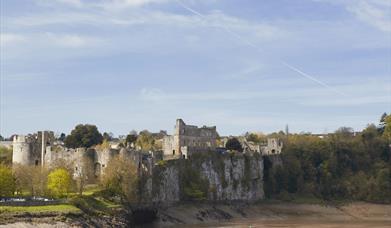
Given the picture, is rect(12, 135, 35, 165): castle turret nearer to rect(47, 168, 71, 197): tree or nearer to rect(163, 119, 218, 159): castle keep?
rect(47, 168, 71, 197): tree

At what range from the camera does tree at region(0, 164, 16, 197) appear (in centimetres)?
6900

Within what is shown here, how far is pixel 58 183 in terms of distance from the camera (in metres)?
73.9

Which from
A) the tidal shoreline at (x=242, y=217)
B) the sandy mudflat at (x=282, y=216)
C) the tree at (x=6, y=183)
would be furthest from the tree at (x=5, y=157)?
the sandy mudflat at (x=282, y=216)

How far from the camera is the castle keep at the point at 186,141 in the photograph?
4223 inches

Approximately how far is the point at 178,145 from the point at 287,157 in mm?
22191

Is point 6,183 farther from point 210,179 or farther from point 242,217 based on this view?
point 210,179

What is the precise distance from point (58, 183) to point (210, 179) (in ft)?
111

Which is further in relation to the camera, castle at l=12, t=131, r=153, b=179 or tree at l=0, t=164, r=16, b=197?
castle at l=12, t=131, r=153, b=179

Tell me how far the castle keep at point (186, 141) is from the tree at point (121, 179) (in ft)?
79.5

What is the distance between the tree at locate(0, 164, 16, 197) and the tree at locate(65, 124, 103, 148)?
40.2 metres

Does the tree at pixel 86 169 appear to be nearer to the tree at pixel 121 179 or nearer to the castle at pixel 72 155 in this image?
the castle at pixel 72 155

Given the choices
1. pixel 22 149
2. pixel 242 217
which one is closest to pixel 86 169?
pixel 22 149

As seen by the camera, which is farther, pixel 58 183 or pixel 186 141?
pixel 186 141

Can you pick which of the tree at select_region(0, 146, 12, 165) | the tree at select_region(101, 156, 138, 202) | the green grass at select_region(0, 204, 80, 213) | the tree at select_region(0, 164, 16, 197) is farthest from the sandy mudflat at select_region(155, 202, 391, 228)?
the tree at select_region(0, 146, 12, 165)
